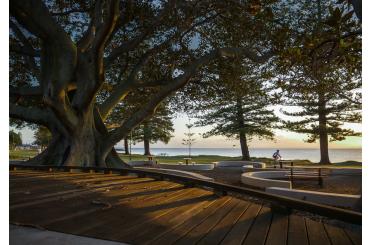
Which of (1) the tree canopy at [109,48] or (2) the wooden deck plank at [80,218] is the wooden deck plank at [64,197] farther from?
(1) the tree canopy at [109,48]

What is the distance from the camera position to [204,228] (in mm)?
4188

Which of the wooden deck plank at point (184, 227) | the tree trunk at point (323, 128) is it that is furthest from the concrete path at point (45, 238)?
the tree trunk at point (323, 128)

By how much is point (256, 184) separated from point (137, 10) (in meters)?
10.2

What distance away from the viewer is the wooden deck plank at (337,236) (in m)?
3.72

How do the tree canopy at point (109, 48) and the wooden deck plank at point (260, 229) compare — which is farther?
the tree canopy at point (109, 48)

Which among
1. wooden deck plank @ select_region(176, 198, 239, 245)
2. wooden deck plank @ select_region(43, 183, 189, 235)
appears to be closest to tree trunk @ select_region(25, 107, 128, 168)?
wooden deck plank @ select_region(43, 183, 189, 235)

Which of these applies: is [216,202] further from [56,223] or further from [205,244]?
[56,223]

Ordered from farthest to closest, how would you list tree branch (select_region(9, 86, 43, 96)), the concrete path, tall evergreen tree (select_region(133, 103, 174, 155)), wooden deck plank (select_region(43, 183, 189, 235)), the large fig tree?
tall evergreen tree (select_region(133, 103, 174, 155))
tree branch (select_region(9, 86, 43, 96))
the large fig tree
wooden deck plank (select_region(43, 183, 189, 235))
the concrete path

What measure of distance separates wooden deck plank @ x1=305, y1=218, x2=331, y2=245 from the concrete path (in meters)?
2.36

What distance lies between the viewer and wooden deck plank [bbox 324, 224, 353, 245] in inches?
146

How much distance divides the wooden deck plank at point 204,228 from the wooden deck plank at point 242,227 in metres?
0.30

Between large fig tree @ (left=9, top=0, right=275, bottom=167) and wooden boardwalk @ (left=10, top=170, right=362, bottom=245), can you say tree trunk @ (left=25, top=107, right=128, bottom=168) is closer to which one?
large fig tree @ (left=9, top=0, right=275, bottom=167)

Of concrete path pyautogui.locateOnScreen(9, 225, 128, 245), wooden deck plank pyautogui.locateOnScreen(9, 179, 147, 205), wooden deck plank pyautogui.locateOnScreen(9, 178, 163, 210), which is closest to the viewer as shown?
concrete path pyautogui.locateOnScreen(9, 225, 128, 245)

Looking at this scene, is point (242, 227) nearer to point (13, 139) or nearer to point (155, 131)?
point (155, 131)
